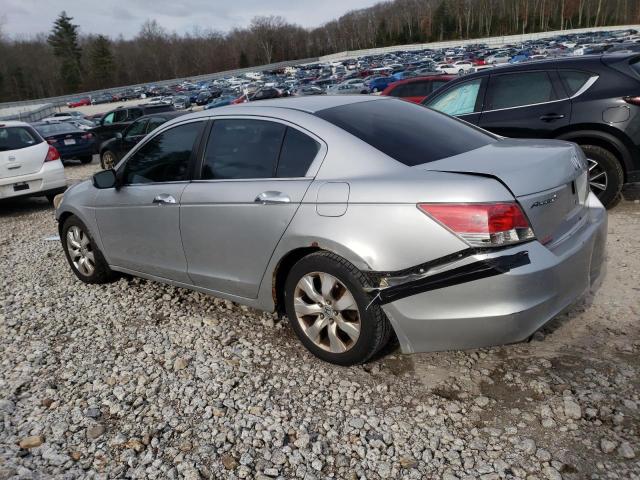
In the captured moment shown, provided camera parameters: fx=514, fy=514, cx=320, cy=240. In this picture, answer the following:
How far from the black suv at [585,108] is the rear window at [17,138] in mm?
7605

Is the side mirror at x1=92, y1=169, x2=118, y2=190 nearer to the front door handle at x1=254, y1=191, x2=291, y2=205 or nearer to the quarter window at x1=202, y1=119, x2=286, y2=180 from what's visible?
the quarter window at x1=202, y1=119, x2=286, y2=180

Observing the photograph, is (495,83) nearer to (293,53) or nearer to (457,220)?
(457,220)

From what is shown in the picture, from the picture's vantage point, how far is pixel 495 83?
21.0 ft

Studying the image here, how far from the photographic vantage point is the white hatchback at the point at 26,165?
865 centimetres

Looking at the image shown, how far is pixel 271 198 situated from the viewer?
316 centimetres

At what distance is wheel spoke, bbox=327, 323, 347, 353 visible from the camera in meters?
3.07

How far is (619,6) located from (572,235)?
11340 cm

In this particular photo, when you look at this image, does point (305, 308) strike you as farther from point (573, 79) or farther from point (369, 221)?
point (573, 79)

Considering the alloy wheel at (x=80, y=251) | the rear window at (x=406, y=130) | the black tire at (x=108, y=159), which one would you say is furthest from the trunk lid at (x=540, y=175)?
the black tire at (x=108, y=159)

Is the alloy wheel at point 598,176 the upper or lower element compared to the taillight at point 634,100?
lower

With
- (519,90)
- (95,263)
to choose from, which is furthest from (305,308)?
(519,90)

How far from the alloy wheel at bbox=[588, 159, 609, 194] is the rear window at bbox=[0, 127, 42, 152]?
28.8ft

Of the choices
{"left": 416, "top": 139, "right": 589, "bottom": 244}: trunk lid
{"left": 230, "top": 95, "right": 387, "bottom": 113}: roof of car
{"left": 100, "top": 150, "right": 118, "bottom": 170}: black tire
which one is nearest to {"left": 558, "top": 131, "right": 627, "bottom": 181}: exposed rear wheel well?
{"left": 416, "top": 139, "right": 589, "bottom": 244}: trunk lid

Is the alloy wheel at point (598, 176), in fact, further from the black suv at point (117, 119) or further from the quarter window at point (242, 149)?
the black suv at point (117, 119)
